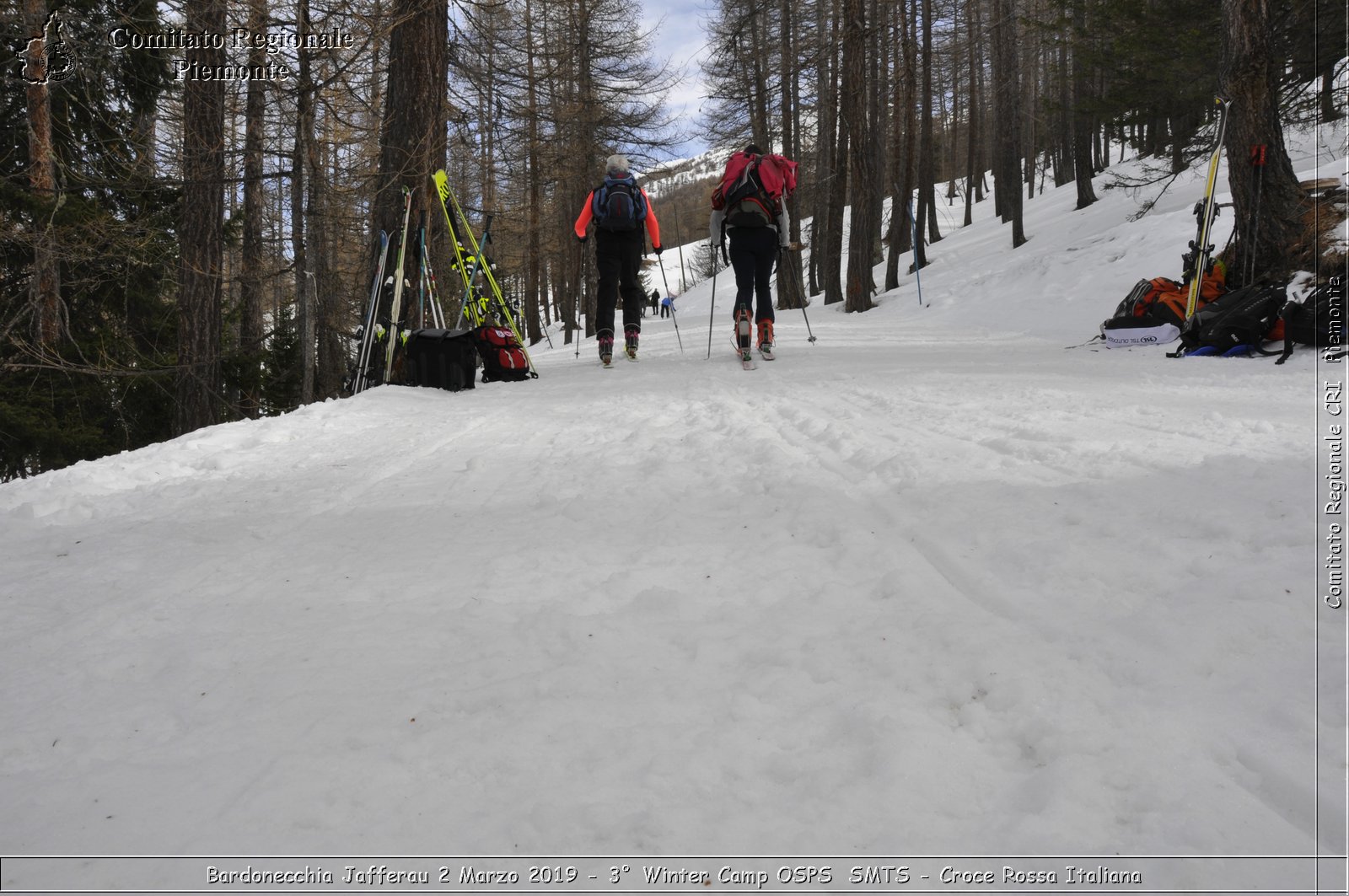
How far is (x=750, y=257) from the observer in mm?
7898

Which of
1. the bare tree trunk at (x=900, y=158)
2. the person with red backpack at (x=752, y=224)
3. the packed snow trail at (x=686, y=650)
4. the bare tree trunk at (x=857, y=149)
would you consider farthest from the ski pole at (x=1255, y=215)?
the bare tree trunk at (x=900, y=158)

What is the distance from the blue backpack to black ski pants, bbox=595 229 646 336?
0.72 feet

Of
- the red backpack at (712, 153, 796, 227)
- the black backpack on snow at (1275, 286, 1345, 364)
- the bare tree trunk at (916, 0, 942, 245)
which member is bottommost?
the black backpack on snow at (1275, 286, 1345, 364)

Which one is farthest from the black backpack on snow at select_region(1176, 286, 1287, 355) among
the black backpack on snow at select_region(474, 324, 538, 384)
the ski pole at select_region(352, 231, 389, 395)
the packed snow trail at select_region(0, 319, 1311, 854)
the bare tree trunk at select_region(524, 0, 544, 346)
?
the bare tree trunk at select_region(524, 0, 544, 346)

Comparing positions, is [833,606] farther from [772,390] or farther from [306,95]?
[306,95]

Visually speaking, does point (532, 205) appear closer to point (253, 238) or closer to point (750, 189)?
point (253, 238)

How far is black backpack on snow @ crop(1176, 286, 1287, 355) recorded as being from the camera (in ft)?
19.6

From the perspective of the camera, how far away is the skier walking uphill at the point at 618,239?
8.32 metres

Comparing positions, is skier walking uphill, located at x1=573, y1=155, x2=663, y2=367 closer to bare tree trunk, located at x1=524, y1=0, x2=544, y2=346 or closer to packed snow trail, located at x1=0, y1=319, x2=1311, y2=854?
packed snow trail, located at x1=0, y1=319, x2=1311, y2=854

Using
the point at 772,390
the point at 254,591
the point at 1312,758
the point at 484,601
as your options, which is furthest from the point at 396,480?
the point at 1312,758

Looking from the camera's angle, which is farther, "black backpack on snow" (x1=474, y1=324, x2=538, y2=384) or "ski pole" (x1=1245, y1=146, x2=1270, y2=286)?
"black backpack on snow" (x1=474, y1=324, x2=538, y2=384)

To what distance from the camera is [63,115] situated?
10.8 m

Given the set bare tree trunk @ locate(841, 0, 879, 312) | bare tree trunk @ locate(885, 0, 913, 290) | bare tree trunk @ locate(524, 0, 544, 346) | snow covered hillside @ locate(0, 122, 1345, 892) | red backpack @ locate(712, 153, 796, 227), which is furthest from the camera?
bare tree trunk @ locate(885, 0, 913, 290)

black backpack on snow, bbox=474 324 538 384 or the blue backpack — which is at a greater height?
the blue backpack
